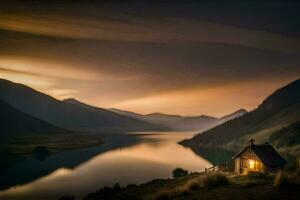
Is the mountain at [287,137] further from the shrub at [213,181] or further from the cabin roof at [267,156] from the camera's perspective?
the shrub at [213,181]

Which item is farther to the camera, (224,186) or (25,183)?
(25,183)

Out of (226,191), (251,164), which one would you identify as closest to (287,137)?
(251,164)

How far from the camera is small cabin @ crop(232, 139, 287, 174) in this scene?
54812 millimetres

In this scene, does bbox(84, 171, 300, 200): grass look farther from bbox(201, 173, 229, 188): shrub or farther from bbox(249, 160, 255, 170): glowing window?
bbox(249, 160, 255, 170): glowing window

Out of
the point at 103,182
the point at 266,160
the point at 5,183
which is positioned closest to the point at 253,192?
the point at 266,160

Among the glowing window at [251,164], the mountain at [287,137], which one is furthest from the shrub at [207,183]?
the mountain at [287,137]

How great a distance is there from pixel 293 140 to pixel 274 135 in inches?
881

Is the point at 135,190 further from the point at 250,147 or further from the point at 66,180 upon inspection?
the point at 66,180

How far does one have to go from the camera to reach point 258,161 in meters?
55.4

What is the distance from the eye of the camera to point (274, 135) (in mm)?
179250

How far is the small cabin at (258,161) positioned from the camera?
5481 centimetres

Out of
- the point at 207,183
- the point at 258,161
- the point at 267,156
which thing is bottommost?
the point at 207,183

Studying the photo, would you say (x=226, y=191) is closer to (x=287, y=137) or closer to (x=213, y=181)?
(x=213, y=181)

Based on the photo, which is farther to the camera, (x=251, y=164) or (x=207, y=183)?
(x=251, y=164)
